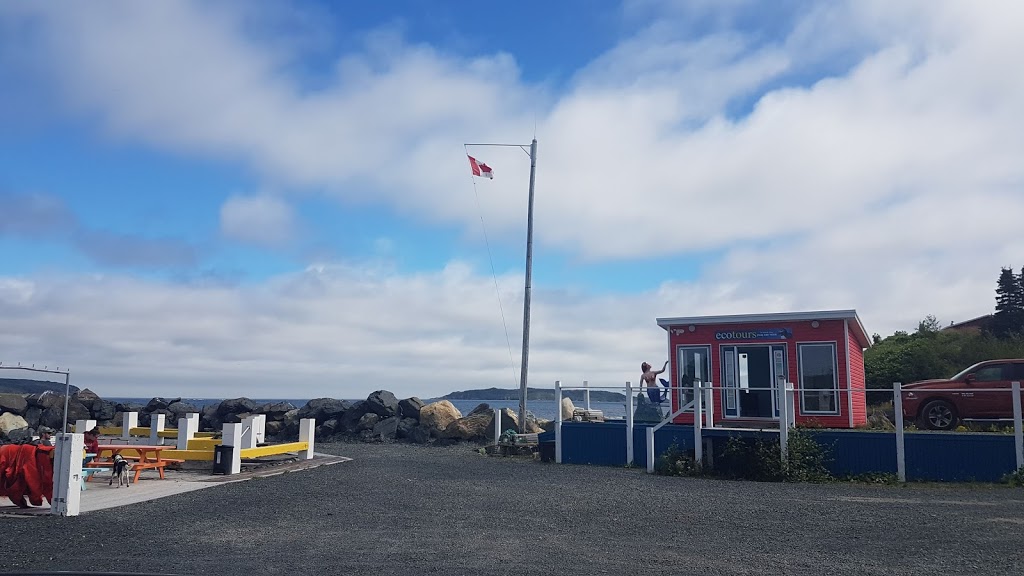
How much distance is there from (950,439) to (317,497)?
1127cm

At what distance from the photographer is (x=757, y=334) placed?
2062cm

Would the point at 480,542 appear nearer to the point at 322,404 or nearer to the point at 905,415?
the point at 905,415

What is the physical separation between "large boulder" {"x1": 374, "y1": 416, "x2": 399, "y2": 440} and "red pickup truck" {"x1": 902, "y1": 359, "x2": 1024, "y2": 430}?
49.3 ft

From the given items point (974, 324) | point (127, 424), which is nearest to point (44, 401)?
point (127, 424)

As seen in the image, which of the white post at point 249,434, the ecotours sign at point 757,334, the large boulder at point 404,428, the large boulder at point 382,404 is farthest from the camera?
the large boulder at point 382,404

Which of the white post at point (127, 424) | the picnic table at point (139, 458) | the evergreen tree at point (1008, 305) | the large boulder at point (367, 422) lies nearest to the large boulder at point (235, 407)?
the large boulder at point (367, 422)

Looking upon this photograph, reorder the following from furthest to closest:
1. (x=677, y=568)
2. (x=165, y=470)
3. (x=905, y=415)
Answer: (x=905, y=415), (x=165, y=470), (x=677, y=568)

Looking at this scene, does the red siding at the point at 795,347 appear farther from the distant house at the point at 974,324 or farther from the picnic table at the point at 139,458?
the distant house at the point at 974,324

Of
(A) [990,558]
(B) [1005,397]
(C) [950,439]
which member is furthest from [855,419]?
(A) [990,558]

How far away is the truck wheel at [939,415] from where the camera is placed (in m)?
18.4

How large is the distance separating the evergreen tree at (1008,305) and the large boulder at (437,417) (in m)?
35.3

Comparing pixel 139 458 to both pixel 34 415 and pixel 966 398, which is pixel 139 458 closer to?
pixel 34 415

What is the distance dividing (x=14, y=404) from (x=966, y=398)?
28.8 meters

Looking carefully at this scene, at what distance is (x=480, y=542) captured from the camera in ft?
29.1
